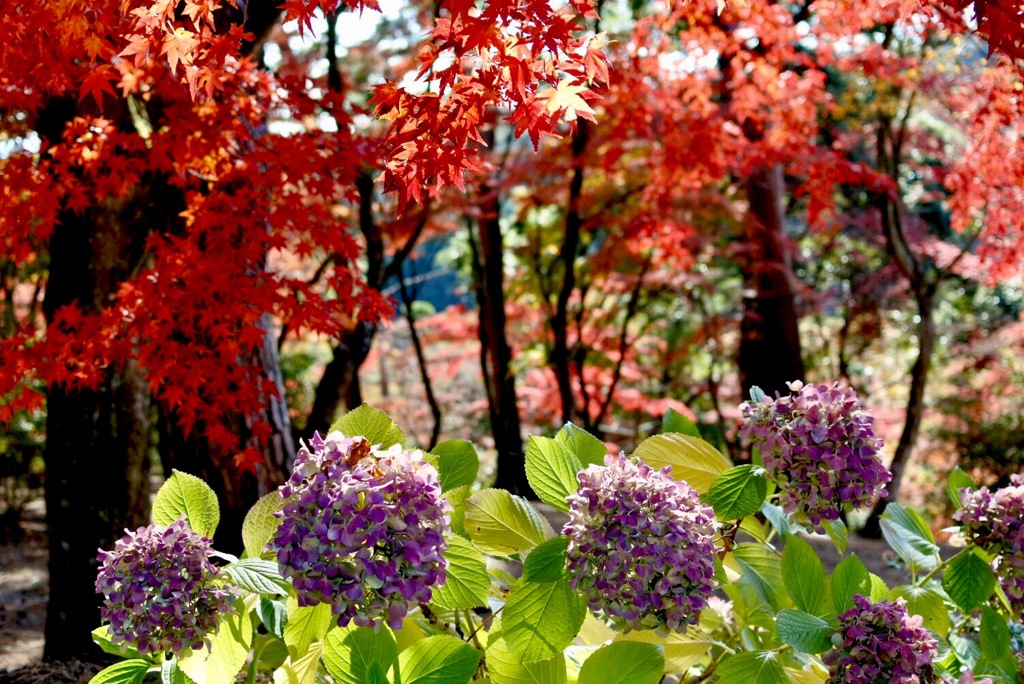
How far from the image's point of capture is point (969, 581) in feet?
6.47

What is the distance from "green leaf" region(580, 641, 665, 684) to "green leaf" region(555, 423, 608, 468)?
389mm

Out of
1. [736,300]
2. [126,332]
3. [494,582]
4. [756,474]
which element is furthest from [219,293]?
[736,300]

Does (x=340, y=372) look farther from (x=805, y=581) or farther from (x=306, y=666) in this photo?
(x=805, y=581)

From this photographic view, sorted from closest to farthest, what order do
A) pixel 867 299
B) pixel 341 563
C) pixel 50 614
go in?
pixel 341 563 < pixel 50 614 < pixel 867 299

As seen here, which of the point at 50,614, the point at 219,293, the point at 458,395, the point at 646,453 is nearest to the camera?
the point at 646,453

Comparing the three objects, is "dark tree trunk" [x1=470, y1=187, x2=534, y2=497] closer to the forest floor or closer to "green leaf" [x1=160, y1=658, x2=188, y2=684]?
the forest floor

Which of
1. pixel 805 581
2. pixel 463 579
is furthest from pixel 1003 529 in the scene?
pixel 463 579

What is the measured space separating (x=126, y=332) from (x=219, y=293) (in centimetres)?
46

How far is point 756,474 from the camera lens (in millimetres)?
1907

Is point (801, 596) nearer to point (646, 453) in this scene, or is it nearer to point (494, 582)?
point (646, 453)

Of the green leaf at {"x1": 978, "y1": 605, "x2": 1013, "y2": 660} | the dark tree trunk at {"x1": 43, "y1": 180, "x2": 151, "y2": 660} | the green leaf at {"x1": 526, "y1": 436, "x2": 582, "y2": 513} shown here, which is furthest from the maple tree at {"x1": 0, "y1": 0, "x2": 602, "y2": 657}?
the green leaf at {"x1": 978, "y1": 605, "x2": 1013, "y2": 660}

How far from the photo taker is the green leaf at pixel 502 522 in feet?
6.02

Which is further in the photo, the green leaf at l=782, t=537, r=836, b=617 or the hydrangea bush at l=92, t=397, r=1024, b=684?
the green leaf at l=782, t=537, r=836, b=617

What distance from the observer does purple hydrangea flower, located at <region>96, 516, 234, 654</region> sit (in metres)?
1.66
